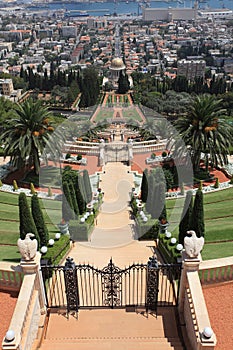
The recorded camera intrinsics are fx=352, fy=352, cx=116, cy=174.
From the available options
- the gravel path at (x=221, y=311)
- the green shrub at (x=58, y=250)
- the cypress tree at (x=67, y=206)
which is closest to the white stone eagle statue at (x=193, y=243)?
the gravel path at (x=221, y=311)

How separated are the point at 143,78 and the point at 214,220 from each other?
7286cm

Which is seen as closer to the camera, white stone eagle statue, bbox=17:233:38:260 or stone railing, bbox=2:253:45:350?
stone railing, bbox=2:253:45:350

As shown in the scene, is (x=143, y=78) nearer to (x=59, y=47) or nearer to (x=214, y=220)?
(x=214, y=220)

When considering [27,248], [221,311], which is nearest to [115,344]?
[221,311]

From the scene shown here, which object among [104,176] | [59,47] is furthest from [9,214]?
[59,47]

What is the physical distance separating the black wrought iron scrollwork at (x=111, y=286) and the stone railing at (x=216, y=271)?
3175 millimetres

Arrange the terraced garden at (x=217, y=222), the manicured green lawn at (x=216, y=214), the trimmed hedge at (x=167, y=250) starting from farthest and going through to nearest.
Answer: the manicured green lawn at (x=216, y=214)
the terraced garden at (x=217, y=222)
the trimmed hedge at (x=167, y=250)

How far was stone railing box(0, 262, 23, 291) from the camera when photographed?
12953 mm

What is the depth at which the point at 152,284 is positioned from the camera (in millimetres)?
13023

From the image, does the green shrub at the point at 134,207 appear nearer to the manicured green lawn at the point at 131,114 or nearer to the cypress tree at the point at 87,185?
the cypress tree at the point at 87,185

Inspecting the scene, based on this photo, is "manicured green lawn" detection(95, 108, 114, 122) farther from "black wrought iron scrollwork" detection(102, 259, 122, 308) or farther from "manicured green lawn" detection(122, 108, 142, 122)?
"black wrought iron scrollwork" detection(102, 259, 122, 308)

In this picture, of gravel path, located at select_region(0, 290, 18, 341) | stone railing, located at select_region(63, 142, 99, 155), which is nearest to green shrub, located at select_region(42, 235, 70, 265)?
gravel path, located at select_region(0, 290, 18, 341)

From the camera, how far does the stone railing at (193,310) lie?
33.3 feet

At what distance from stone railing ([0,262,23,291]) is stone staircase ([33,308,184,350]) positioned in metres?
1.79
